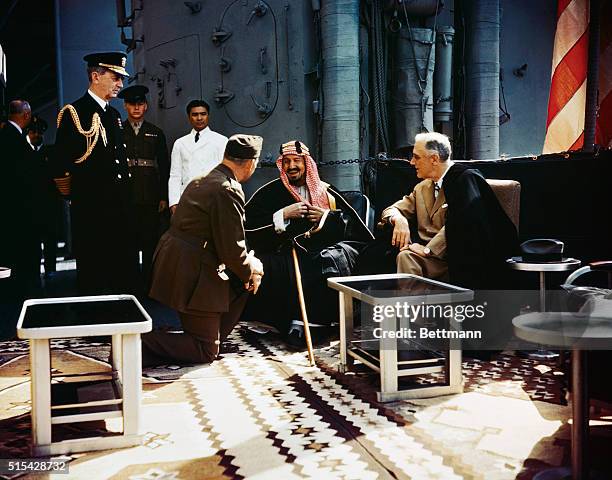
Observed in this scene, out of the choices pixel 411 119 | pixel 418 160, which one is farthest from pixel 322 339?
pixel 411 119

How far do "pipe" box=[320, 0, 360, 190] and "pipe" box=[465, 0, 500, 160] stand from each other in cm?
148

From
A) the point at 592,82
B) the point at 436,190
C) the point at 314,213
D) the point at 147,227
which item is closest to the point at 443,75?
the point at 592,82

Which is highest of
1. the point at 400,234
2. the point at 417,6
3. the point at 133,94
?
the point at 417,6

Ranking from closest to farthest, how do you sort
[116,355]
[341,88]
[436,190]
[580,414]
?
[580,414], [116,355], [436,190], [341,88]

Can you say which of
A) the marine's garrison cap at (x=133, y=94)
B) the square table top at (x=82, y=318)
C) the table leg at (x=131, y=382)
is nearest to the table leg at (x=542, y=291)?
the square table top at (x=82, y=318)

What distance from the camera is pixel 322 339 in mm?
5191

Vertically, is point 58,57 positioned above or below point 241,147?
above

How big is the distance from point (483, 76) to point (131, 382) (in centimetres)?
604

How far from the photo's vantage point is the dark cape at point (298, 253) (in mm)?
5282

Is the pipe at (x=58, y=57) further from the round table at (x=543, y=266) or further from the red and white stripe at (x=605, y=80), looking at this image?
the round table at (x=543, y=266)

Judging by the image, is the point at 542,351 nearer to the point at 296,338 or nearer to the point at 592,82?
the point at 296,338

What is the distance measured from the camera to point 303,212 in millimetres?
5387

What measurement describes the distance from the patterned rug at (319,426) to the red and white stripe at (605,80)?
226 cm

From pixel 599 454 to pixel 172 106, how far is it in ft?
22.1
